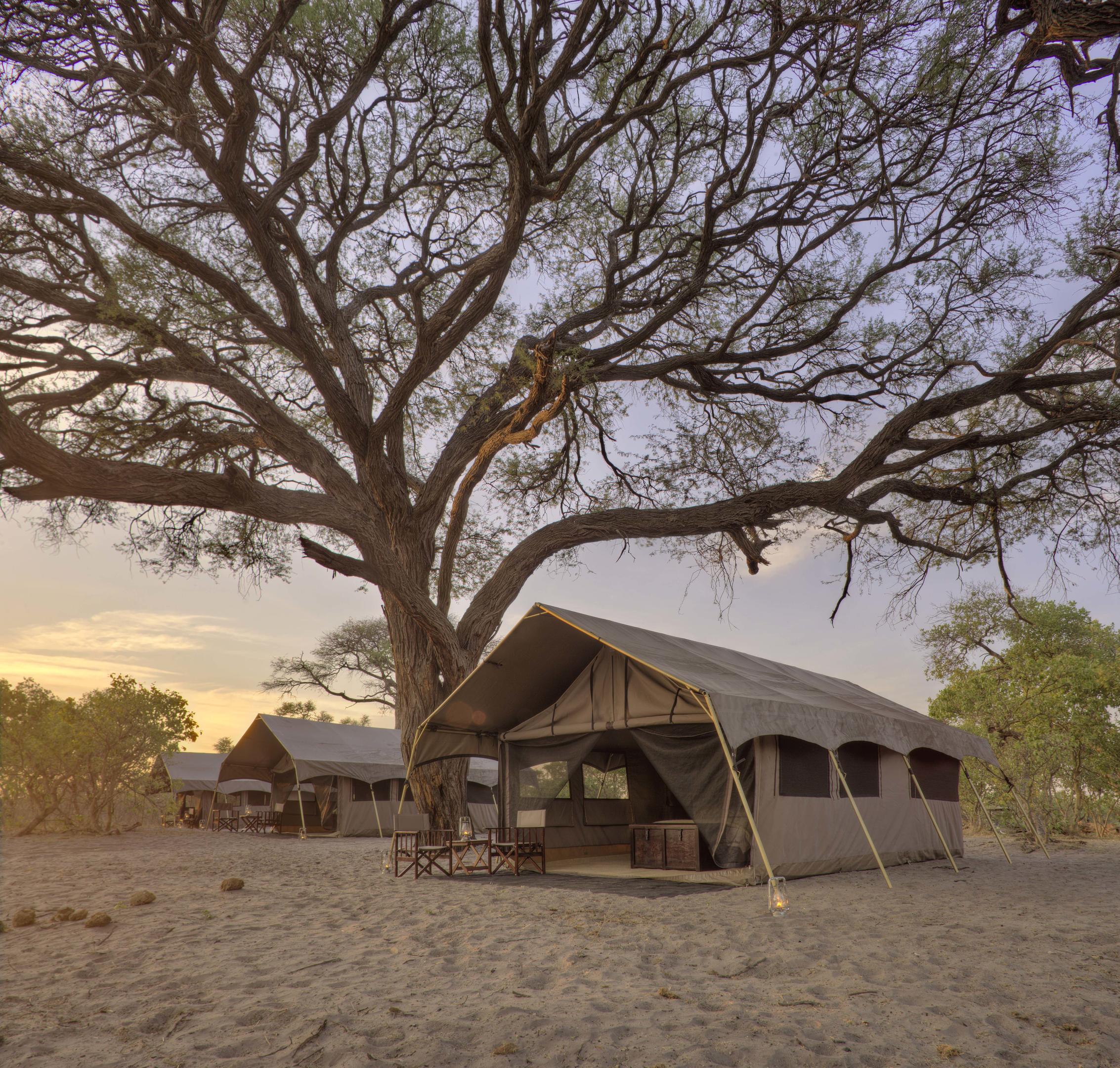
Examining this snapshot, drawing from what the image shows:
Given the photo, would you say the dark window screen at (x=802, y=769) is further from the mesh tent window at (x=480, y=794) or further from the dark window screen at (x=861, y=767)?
the mesh tent window at (x=480, y=794)

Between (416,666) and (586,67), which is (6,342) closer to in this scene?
(416,666)

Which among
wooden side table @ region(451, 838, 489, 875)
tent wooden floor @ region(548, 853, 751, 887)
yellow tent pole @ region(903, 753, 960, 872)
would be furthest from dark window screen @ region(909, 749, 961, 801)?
wooden side table @ region(451, 838, 489, 875)

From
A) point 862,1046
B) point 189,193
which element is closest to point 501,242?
point 189,193

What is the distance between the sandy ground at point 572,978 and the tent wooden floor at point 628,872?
1.10 feet

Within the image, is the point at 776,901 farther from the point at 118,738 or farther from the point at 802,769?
the point at 118,738

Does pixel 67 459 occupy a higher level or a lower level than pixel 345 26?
lower

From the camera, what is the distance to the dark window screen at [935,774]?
415 inches

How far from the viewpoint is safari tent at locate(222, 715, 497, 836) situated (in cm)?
1761

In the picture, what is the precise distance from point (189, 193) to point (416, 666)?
21.8 ft

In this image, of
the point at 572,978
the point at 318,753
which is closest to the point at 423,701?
the point at 572,978

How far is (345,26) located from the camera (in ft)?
30.6

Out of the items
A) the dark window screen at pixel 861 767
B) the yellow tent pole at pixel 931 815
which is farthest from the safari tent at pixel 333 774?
the yellow tent pole at pixel 931 815

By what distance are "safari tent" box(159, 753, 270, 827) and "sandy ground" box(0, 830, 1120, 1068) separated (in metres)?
17.9

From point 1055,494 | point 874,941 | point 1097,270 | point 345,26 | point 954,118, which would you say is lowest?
point 874,941
